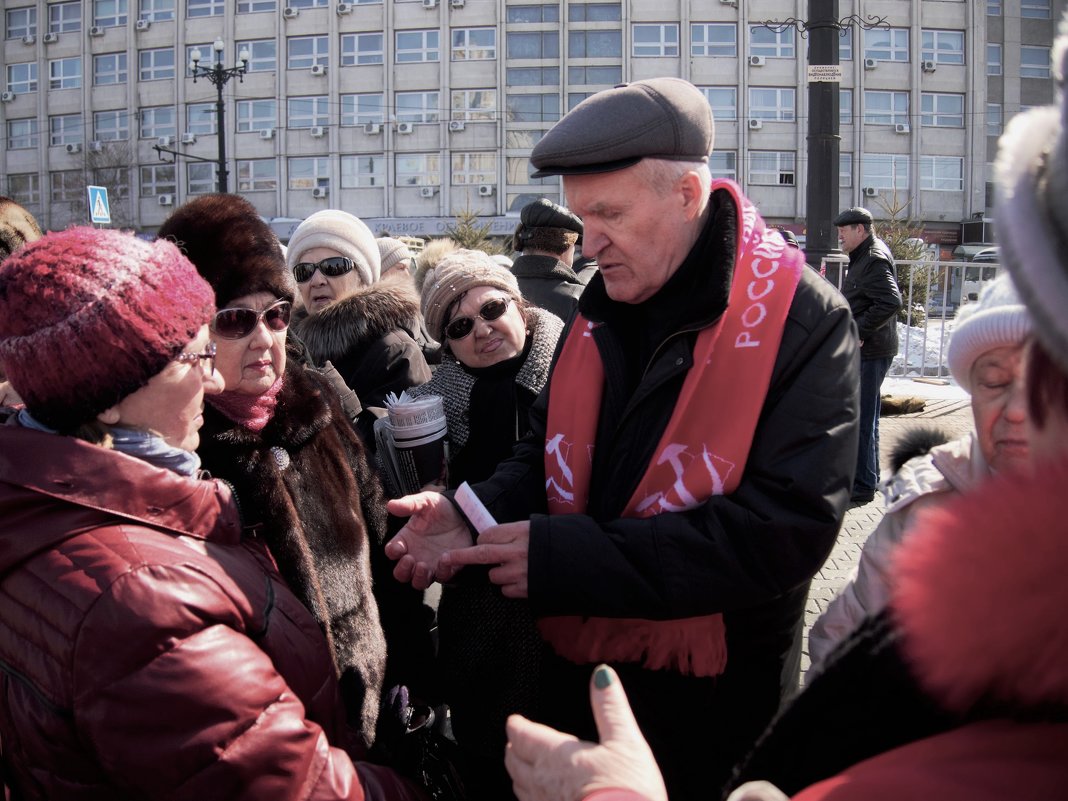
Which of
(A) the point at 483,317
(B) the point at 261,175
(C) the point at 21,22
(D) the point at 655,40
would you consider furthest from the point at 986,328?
(C) the point at 21,22

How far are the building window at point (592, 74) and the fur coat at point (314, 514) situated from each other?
120 feet

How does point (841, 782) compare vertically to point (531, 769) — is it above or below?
above

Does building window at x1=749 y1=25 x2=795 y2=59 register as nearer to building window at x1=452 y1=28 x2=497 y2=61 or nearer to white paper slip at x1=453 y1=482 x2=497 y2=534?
building window at x1=452 y1=28 x2=497 y2=61

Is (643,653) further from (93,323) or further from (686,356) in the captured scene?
(93,323)

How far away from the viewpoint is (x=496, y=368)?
299 centimetres

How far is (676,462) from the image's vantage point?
1.78 metres

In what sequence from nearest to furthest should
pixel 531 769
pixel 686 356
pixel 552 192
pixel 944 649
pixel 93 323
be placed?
pixel 944 649
pixel 531 769
pixel 93 323
pixel 686 356
pixel 552 192

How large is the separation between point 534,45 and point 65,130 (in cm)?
2385

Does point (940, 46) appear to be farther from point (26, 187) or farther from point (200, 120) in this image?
point (26, 187)

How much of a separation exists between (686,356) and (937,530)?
3.23 feet

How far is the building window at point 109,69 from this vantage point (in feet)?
125

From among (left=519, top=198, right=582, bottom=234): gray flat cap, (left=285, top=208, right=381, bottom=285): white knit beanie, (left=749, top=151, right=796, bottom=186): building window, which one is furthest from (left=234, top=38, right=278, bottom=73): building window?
(left=285, top=208, right=381, bottom=285): white knit beanie

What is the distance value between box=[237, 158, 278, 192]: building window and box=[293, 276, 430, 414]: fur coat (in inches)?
1416

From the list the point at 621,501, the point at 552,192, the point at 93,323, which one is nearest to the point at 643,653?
the point at 621,501
